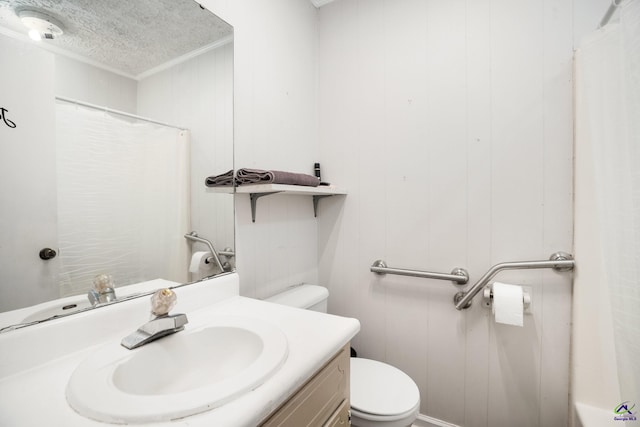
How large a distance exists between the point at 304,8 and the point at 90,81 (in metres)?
1.35

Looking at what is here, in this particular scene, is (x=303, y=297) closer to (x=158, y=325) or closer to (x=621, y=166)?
(x=158, y=325)

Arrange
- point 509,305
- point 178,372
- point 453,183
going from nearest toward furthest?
point 178,372
point 509,305
point 453,183

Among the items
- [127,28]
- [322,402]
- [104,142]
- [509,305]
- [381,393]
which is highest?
[127,28]

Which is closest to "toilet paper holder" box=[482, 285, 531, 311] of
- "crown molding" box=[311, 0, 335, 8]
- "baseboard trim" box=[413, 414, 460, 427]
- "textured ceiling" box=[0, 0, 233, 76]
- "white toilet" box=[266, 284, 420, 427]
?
"white toilet" box=[266, 284, 420, 427]

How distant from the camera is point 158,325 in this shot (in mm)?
728

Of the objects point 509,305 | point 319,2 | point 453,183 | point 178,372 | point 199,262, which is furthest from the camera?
point 319,2

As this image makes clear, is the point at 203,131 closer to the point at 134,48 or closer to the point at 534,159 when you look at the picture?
the point at 134,48

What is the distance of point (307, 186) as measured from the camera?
1.32 metres

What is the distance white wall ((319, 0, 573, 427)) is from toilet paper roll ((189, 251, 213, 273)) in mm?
833

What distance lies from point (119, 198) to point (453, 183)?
4.52ft

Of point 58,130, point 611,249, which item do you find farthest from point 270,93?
point 611,249

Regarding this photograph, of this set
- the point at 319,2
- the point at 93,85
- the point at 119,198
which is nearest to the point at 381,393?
the point at 119,198

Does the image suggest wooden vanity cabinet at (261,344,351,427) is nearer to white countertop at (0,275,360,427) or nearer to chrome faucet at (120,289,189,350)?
white countertop at (0,275,360,427)

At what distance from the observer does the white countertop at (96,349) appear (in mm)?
470
